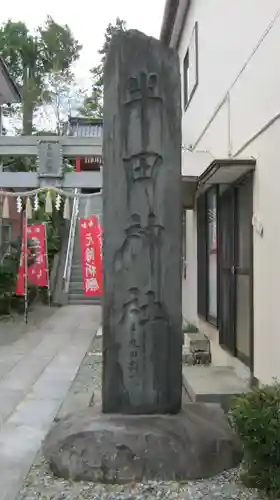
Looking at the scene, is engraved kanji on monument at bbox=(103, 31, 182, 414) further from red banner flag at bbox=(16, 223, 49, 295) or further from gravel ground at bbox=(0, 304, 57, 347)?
red banner flag at bbox=(16, 223, 49, 295)

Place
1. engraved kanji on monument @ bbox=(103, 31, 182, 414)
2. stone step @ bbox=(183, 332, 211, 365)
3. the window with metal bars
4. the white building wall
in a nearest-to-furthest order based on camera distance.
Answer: engraved kanji on monument @ bbox=(103, 31, 182, 414) < the white building wall < stone step @ bbox=(183, 332, 211, 365) < the window with metal bars

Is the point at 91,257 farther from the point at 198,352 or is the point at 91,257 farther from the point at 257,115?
the point at 257,115

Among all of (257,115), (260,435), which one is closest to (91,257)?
(257,115)

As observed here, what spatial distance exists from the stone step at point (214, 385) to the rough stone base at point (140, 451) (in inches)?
57.6

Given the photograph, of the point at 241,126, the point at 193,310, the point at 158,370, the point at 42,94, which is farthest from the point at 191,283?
the point at 42,94

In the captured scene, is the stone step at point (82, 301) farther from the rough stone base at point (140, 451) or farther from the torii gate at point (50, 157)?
the rough stone base at point (140, 451)

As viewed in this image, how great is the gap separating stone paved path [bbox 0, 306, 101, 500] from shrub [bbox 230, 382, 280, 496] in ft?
5.76

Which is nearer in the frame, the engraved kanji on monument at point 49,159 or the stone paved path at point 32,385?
the stone paved path at point 32,385

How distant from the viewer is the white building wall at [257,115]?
6.18 metres

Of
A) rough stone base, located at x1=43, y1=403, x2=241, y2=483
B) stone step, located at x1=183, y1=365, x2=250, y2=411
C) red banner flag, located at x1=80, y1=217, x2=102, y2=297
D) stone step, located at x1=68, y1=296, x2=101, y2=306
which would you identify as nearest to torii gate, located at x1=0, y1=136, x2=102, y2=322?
red banner flag, located at x1=80, y1=217, x2=102, y2=297

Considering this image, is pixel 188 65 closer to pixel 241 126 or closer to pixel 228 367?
pixel 241 126

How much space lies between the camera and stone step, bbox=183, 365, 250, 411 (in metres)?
6.51

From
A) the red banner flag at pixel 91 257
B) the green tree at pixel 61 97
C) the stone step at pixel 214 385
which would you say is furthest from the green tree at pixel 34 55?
the stone step at pixel 214 385

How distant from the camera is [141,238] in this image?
16.1 feet
